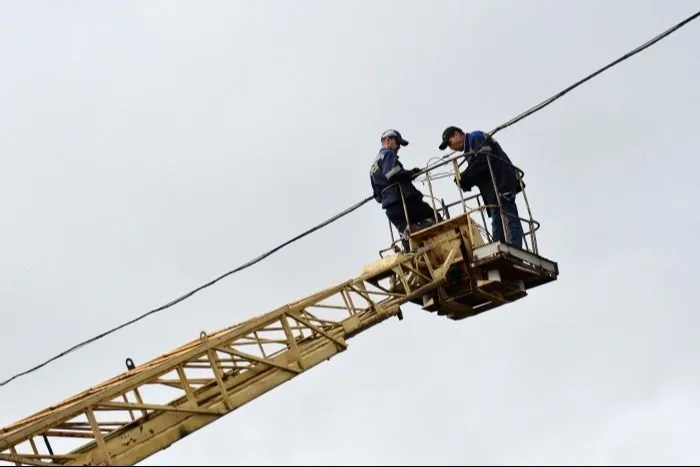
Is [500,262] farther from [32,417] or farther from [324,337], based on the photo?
[32,417]

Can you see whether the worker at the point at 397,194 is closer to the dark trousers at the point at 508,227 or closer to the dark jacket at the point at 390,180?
the dark jacket at the point at 390,180

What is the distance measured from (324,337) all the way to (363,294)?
1009 millimetres

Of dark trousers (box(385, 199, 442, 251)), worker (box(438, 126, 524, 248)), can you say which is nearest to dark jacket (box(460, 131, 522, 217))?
worker (box(438, 126, 524, 248))

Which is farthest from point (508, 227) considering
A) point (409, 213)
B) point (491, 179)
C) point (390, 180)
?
point (390, 180)

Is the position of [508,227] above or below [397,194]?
below

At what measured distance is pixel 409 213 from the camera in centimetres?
1838

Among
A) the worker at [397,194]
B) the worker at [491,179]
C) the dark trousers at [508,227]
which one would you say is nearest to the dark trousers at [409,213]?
the worker at [397,194]

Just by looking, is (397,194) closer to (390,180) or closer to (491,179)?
(390,180)

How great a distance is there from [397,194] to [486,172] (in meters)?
1.31

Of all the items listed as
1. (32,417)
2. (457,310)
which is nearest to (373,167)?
(457,310)

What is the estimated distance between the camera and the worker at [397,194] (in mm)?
18344

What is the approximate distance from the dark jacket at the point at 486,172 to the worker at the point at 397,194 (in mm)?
716

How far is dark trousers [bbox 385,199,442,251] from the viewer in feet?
60.3

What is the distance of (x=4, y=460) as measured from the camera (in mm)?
14625
